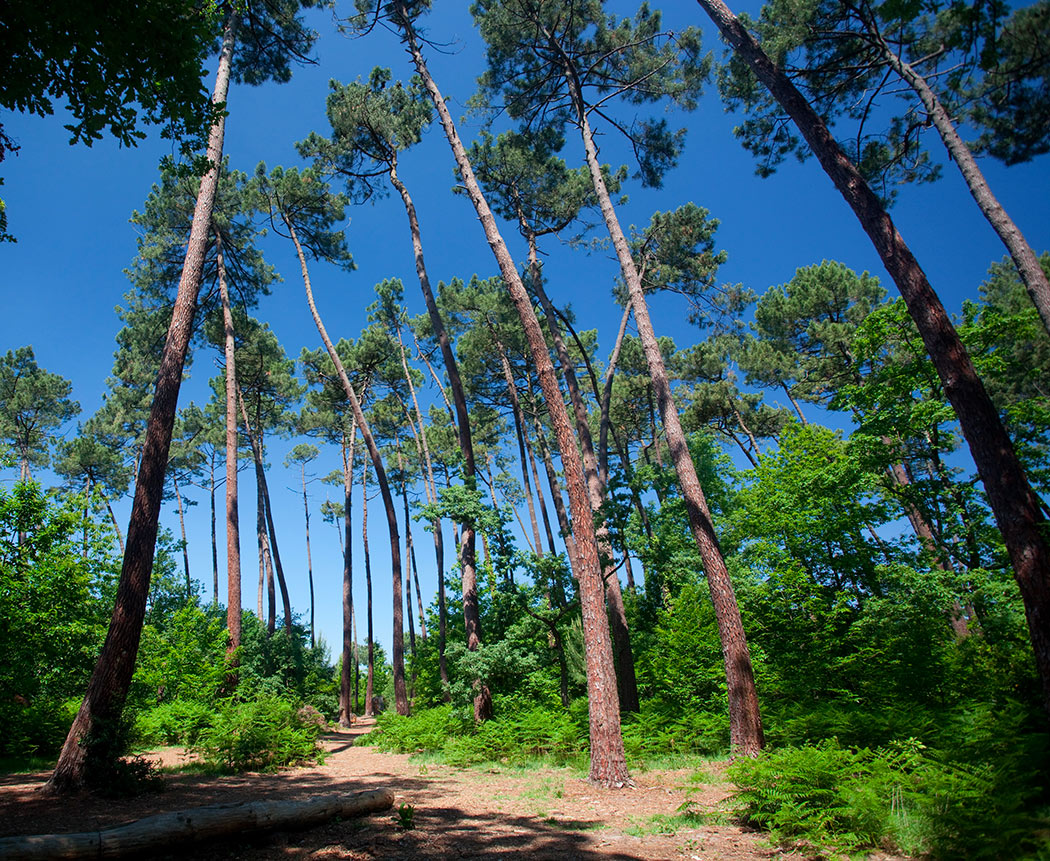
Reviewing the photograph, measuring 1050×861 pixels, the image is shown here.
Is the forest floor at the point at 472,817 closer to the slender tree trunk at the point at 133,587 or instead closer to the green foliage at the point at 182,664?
the slender tree trunk at the point at 133,587

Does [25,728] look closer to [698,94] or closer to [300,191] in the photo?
[300,191]

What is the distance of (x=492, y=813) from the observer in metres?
5.10

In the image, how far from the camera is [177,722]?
10.8 m

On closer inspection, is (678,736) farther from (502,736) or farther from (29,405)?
(29,405)

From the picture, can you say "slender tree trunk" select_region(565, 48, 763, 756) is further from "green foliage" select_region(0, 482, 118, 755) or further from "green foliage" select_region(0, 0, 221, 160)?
"green foliage" select_region(0, 482, 118, 755)

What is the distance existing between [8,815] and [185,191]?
14805 millimetres

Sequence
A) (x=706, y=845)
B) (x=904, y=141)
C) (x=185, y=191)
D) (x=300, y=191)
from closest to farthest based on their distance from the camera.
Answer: (x=706, y=845) < (x=904, y=141) < (x=185, y=191) < (x=300, y=191)

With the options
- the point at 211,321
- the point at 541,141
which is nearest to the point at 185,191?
the point at 211,321

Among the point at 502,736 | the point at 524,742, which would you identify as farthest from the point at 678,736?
the point at 502,736

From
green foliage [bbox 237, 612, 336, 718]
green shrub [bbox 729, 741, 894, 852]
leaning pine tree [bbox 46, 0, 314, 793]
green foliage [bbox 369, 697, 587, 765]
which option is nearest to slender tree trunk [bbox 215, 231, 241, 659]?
green foliage [bbox 237, 612, 336, 718]

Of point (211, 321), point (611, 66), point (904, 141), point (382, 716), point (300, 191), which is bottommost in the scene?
point (382, 716)

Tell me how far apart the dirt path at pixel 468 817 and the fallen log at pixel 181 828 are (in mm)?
109

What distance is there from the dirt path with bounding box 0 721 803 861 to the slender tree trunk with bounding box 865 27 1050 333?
7.99 meters

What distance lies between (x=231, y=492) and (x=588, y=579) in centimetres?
1119
